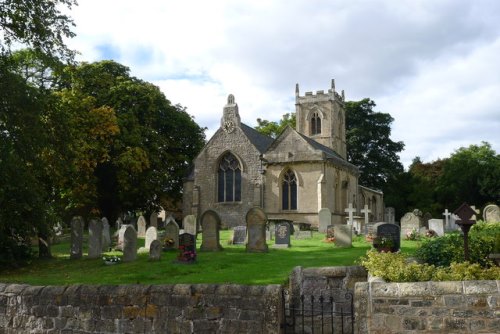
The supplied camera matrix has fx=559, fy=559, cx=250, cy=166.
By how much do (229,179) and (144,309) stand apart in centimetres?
3122

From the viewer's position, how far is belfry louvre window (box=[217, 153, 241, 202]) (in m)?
39.1

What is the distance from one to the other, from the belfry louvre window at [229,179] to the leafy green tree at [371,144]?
23.1 meters

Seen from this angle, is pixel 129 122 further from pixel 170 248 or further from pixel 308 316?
pixel 308 316

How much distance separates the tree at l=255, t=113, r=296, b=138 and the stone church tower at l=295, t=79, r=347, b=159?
25.0ft

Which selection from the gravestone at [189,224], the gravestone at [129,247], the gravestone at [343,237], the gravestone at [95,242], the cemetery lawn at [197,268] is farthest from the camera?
the gravestone at [189,224]

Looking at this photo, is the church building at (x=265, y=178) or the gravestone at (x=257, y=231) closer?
the gravestone at (x=257, y=231)

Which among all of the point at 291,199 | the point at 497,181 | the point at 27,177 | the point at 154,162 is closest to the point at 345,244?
the point at 27,177

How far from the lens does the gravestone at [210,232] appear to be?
2023cm

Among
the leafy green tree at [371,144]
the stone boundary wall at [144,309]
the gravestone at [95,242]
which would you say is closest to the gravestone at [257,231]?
the gravestone at [95,242]

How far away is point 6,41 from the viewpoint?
1811 cm

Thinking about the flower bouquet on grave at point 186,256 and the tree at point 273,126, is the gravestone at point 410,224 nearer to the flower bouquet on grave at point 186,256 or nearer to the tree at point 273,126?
the flower bouquet on grave at point 186,256

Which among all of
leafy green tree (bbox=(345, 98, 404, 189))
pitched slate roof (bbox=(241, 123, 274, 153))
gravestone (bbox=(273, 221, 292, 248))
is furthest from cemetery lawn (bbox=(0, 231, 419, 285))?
leafy green tree (bbox=(345, 98, 404, 189))

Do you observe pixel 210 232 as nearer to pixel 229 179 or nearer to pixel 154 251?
pixel 154 251

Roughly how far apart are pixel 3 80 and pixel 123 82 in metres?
21.4
